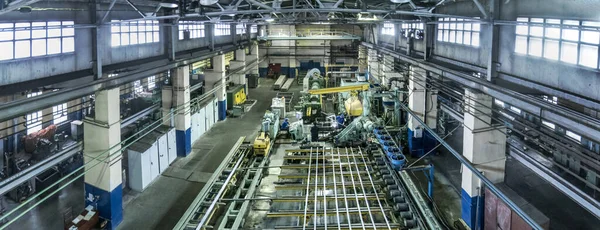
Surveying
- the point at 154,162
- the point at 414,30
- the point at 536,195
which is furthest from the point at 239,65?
the point at 536,195

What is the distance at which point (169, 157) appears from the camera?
1623cm

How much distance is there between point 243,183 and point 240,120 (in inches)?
473

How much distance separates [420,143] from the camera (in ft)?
56.4

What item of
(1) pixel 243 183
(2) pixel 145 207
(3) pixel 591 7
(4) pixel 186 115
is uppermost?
(3) pixel 591 7

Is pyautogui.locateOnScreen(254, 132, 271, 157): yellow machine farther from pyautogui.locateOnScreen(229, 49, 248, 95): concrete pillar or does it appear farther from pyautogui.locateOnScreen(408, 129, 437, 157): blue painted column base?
pyautogui.locateOnScreen(229, 49, 248, 95): concrete pillar

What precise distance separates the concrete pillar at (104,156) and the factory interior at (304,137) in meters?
0.04

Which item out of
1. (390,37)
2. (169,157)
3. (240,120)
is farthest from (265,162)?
(390,37)

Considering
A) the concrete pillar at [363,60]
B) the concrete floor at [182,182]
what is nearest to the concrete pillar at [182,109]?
the concrete floor at [182,182]

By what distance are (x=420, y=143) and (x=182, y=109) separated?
33.8 feet

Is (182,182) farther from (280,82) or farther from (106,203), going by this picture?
(280,82)

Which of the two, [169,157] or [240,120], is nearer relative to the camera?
[169,157]

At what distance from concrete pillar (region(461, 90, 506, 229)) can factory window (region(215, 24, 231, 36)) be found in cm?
1557

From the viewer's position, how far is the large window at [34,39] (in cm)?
832

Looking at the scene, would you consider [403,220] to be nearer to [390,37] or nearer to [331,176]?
[331,176]
